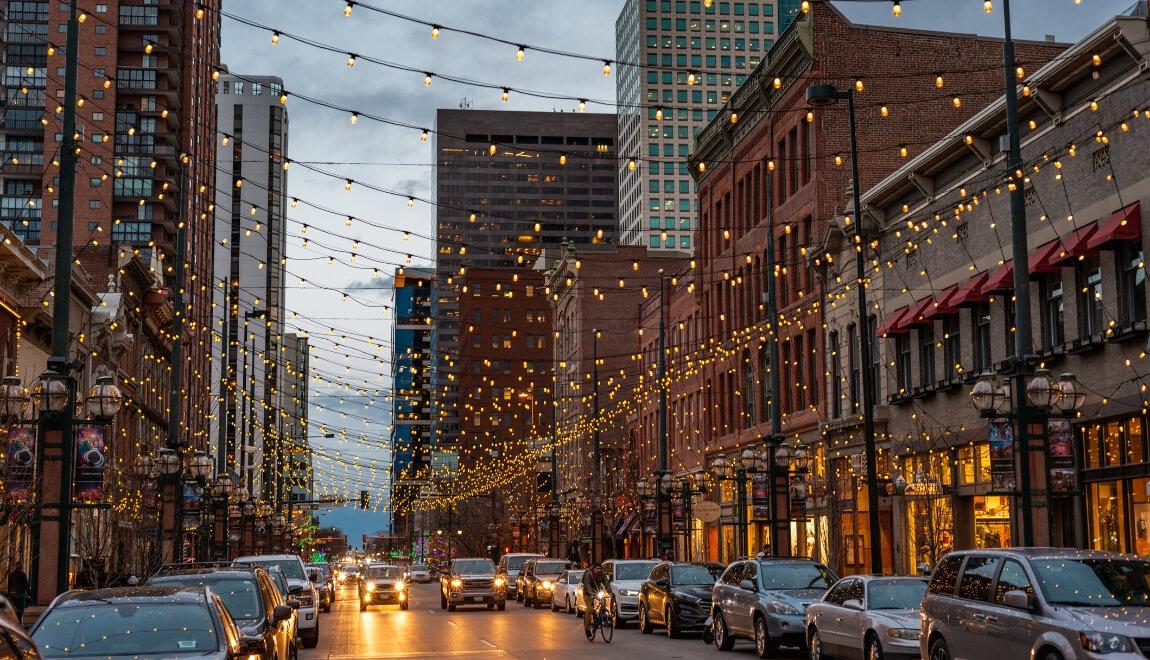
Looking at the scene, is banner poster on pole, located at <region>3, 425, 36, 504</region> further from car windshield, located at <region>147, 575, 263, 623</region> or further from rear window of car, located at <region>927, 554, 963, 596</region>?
rear window of car, located at <region>927, 554, 963, 596</region>

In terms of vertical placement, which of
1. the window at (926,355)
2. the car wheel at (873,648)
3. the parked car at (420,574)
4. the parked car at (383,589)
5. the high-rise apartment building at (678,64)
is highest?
the high-rise apartment building at (678,64)

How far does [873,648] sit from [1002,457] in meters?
5.31

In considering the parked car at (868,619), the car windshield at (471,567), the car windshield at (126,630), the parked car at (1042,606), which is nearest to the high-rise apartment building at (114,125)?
the car windshield at (471,567)

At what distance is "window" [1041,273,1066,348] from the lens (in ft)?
107

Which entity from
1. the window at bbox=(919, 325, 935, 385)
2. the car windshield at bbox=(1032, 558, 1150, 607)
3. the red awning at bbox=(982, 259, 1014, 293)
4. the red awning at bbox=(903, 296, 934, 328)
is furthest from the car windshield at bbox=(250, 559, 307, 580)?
the car windshield at bbox=(1032, 558, 1150, 607)

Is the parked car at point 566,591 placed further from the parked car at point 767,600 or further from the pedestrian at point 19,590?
the pedestrian at point 19,590

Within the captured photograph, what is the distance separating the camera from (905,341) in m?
43.2

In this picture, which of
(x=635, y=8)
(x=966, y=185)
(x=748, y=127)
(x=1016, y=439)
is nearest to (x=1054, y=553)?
(x=1016, y=439)

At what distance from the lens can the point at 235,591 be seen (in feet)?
59.1

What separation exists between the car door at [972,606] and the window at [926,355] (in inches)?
982

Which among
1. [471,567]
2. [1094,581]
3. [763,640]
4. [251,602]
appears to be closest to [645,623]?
[763,640]

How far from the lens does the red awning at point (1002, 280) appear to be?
33.9 meters

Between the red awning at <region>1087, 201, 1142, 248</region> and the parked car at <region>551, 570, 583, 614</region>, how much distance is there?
65.8 feet

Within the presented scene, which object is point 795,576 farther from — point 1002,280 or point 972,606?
point 1002,280
